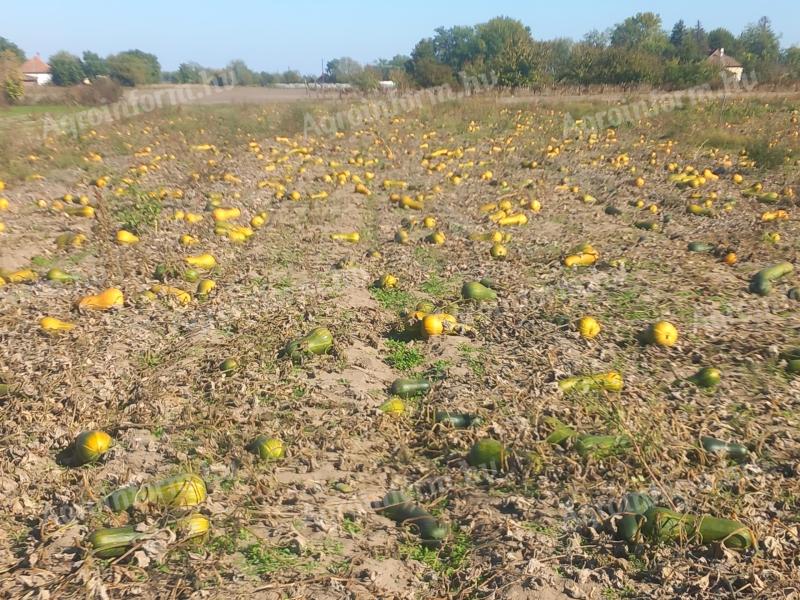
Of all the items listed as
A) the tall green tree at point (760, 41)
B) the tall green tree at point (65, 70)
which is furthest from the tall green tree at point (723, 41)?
the tall green tree at point (65, 70)

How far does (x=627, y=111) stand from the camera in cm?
2388

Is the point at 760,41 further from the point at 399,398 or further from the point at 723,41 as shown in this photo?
the point at 399,398

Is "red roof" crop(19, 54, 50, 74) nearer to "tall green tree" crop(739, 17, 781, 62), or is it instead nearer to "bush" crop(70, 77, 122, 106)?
"bush" crop(70, 77, 122, 106)

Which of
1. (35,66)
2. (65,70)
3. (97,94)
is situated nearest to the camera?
(97,94)

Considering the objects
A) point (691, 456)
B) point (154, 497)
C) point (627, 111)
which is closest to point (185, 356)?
point (154, 497)

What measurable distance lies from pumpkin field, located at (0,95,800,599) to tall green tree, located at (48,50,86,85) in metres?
69.0

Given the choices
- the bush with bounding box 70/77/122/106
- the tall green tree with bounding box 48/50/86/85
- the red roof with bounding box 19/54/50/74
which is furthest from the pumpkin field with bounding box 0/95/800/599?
the red roof with bounding box 19/54/50/74

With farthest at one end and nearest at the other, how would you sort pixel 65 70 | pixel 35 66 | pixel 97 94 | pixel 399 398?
pixel 35 66 < pixel 65 70 < pixel 97 94 < pixel 399 398

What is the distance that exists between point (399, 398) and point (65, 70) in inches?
3253

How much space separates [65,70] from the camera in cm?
7075

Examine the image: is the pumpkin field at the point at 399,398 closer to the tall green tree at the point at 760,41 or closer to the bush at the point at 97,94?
the bush at the point at 97,94

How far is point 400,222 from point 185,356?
624 centimetres

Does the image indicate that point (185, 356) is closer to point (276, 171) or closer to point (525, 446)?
point (525, 446)

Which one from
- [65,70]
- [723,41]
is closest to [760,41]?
[723,41]
